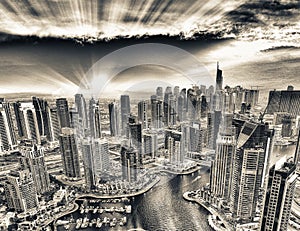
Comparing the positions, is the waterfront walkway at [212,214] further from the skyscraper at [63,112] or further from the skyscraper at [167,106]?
the skyscraper at [63,112]

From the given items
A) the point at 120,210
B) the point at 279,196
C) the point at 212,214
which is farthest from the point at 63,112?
the point at 279,196

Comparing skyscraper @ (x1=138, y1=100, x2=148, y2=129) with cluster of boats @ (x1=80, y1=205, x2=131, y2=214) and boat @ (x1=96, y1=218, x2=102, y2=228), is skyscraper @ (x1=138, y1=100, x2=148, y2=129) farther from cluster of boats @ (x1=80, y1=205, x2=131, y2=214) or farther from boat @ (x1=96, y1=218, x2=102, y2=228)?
boat @ (x1=96, y1=218, x2=102, y2=228)

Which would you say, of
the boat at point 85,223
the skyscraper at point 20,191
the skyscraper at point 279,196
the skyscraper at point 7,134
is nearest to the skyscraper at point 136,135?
the boat at point 85,223

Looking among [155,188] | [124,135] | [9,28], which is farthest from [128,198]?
[9,28]

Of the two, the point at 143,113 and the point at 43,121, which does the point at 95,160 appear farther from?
the point at 143,113

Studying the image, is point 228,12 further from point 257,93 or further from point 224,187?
point 224,187

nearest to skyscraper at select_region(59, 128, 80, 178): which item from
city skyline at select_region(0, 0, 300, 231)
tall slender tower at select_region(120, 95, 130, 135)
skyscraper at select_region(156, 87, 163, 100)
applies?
city skyline at select_region(0, 0, 300, 231)

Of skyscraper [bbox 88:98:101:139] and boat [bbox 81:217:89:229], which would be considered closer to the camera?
skyscraper [bbox 88:98:101:139]
